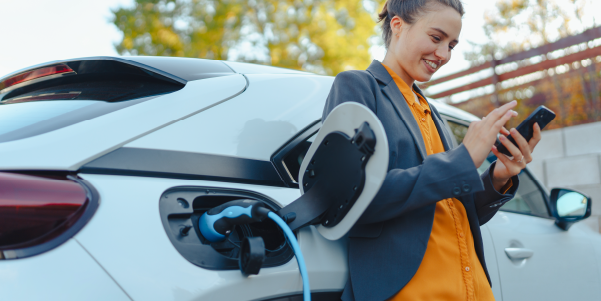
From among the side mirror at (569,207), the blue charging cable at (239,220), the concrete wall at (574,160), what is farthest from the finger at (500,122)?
the concrete wall at (574,160)

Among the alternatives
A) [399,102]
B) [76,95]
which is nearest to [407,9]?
[399,102]

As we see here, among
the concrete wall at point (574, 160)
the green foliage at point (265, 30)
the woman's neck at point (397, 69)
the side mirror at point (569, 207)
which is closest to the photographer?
the woman's neck at point (397, 69)

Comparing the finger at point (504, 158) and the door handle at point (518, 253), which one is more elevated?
the finger at point (504, 158)

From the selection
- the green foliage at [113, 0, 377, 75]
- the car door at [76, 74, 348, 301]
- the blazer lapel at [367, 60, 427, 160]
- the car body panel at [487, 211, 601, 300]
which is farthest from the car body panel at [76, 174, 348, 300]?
the green foliage at [113, 0, 377, 75]

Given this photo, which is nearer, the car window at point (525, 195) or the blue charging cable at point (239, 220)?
the blue charging cable at point (239, 220)

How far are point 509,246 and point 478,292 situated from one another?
0.83 metres

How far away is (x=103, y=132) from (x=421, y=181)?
812 millimetres

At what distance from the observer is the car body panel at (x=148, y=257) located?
0.92 metres

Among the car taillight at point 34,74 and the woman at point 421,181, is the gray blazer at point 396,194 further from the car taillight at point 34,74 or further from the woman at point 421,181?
the car taillight at point 34,74

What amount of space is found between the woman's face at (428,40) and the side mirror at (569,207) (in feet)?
4.64

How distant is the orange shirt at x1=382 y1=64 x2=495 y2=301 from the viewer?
127cm

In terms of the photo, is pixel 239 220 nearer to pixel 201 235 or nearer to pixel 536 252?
pixel 201 235

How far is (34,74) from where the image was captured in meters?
1.57

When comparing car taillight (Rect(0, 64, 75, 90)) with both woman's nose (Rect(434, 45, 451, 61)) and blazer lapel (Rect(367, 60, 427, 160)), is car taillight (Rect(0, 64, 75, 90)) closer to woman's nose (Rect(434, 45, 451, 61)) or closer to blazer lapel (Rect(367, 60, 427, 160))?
blazer lapel (Rect(367, 60, 427, 160))
